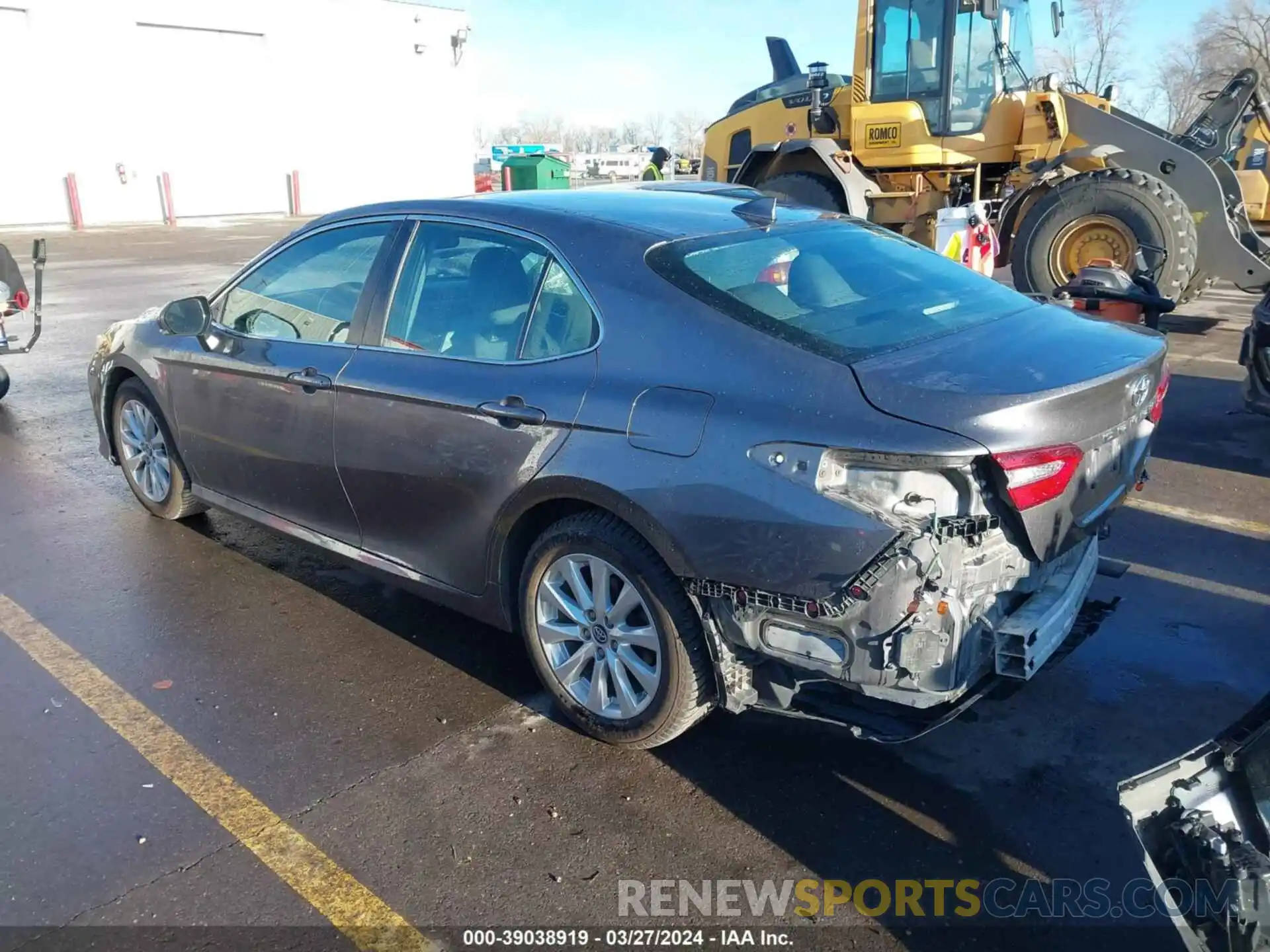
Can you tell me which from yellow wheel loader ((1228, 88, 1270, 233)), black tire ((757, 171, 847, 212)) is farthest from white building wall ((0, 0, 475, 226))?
yellow wheel loader ((1228, 88, 1270, 233))

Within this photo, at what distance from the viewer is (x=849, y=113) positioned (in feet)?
37.4

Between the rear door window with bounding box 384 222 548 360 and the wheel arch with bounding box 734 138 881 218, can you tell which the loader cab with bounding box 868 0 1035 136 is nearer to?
the wheel arch with bounding box 734 138 881 218

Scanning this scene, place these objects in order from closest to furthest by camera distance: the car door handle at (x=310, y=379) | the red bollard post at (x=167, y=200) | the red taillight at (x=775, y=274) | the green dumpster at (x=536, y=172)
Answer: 1. the red taillight at (x=775, y=274)
2. the car door handle at (x=310, y=379)
3. the red bollard post at (x=167, y=200)
4. the green dumpster at (x=536, y=172)

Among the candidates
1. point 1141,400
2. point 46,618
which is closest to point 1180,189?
point 1141,400

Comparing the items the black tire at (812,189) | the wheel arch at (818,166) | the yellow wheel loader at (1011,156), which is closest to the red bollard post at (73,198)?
the wheel arch at (818,166)

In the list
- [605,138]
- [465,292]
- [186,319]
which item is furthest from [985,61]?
[605,138]

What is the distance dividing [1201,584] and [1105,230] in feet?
20.1

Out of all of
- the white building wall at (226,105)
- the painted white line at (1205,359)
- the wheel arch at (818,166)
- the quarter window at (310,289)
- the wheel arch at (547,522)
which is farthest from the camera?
the white building wall at (226,105)

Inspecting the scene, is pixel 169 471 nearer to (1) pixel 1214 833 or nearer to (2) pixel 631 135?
(1) pixel 1214 833

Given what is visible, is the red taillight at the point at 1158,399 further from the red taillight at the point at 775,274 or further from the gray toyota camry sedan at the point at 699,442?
Answer: the red taillight at the point at 775,274

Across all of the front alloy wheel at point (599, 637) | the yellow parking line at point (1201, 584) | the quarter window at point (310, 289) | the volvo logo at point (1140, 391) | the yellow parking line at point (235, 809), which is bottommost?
the yellow parking line at point (235, 809)

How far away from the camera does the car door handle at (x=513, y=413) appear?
315 centimetres

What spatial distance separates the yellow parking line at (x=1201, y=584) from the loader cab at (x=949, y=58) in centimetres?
752

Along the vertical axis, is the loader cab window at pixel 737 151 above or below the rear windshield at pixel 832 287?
above
